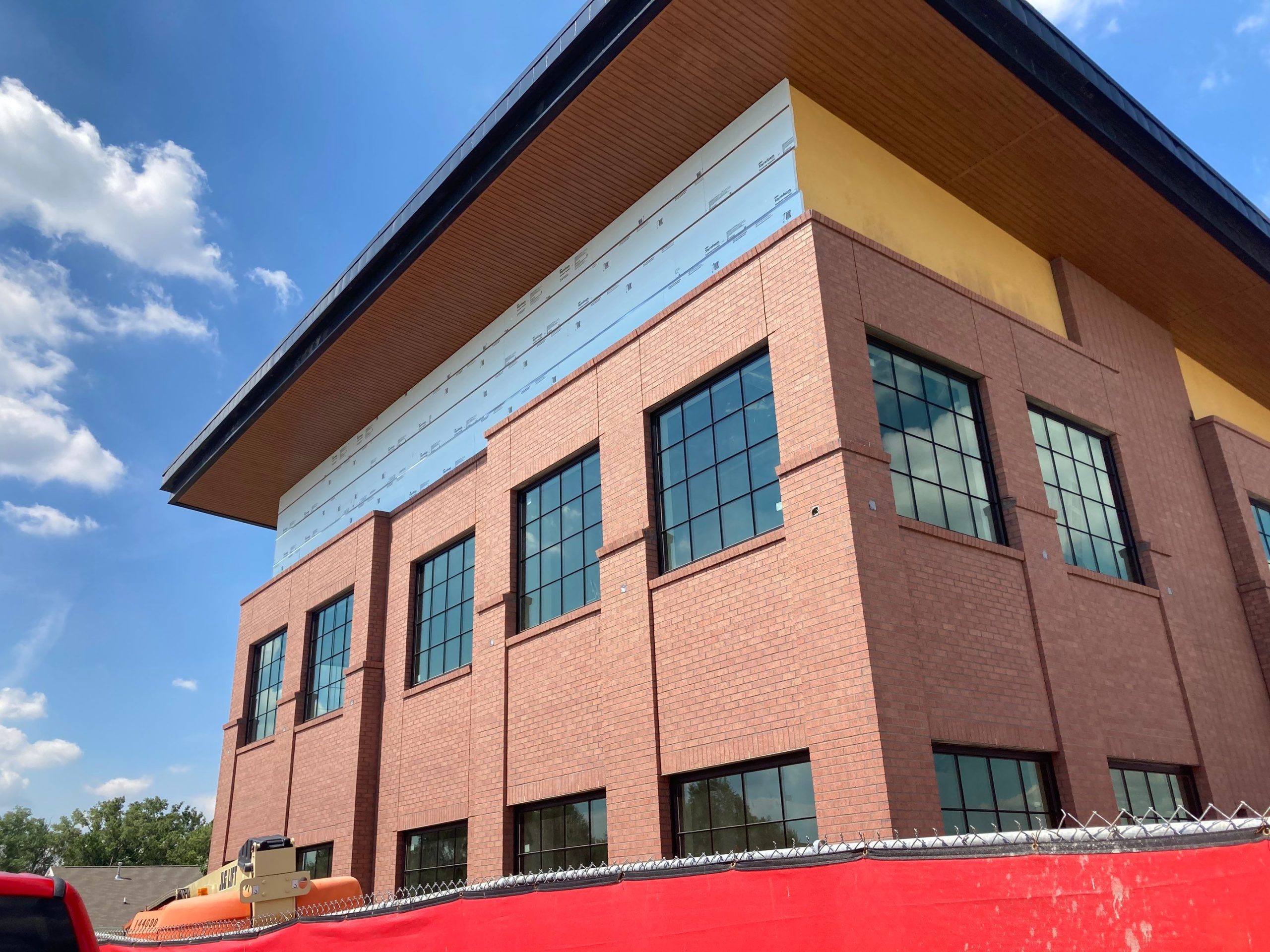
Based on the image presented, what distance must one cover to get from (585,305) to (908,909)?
44.7 ft

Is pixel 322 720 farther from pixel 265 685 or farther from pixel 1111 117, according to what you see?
pixel 1111 117

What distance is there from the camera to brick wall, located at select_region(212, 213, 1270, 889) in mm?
11047

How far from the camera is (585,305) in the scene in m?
17.1

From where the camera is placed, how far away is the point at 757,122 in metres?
14.3

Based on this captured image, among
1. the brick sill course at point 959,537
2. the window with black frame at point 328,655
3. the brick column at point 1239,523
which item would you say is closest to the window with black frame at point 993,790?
the brick sill course at point 959,537

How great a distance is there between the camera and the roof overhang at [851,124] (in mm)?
13414

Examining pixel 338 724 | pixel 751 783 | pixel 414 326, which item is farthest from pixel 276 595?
pixel 751 783

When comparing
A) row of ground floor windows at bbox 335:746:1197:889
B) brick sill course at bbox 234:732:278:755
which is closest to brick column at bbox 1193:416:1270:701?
row of ground floor windows at bbox 335:746:1197:889

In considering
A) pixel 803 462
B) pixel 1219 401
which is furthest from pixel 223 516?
pixel 1219 401

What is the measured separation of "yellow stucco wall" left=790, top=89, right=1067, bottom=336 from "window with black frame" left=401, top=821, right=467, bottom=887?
11773 millimetres

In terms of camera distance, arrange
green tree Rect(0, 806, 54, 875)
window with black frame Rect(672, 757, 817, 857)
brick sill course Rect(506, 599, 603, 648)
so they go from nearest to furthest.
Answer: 1. window with black frame Rect(672, 757, 817, 857)
2. brick sill course Rect(506, 599, 603, 648)
3. green tree Rect(0, 806, 54, 875)

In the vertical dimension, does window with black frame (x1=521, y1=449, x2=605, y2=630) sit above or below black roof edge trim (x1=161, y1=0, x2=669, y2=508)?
below

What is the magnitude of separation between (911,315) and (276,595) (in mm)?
18584

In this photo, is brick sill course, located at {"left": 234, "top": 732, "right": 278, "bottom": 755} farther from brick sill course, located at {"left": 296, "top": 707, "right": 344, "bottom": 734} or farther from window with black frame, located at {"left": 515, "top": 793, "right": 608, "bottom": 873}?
window with black frame, located at {"left": 515, "top": 793, "right": 608, "bottom": 873}
